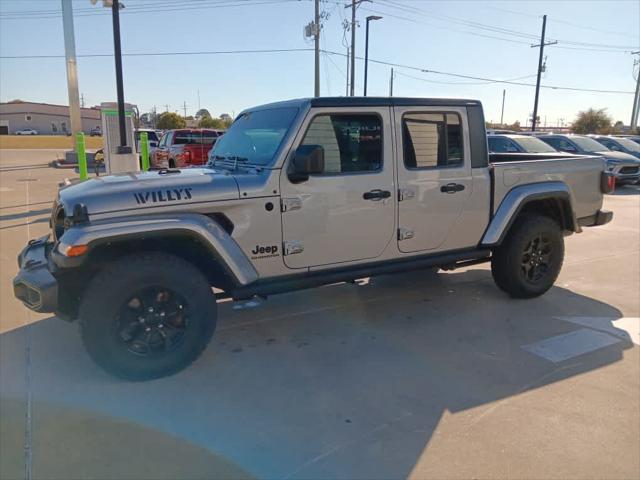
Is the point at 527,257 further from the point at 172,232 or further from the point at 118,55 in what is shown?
the point at 118,55

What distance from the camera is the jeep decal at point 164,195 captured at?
10.9 feet

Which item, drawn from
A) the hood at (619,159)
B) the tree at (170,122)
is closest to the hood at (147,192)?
the hood at (619,159)

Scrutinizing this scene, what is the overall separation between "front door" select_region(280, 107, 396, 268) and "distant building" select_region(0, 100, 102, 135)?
4165 inches

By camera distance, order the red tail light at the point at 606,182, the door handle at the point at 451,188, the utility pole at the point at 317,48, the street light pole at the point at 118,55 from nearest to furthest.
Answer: the door handle at the point at 451,188 → the red tail light at the point at 606,182 → the street light pole at the point at 118,55 → the utility pole at the point at 317,48

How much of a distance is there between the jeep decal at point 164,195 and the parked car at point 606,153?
13969 millimetres

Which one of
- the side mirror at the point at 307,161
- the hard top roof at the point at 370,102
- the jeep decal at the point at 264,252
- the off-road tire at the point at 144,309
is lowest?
the off-road tire at the point at 144,309

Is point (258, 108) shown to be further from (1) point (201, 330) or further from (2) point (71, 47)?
(2) point (71, 47)

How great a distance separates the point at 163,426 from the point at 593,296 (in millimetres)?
4595

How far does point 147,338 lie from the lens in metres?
3.46

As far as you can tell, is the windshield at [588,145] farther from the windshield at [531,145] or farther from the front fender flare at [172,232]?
the front fender flare at [172,232]

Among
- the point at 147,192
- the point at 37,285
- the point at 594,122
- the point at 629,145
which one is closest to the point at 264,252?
the point at 147,192

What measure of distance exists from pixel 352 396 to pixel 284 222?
1.34 metres

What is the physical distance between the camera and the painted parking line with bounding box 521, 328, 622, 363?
392cm

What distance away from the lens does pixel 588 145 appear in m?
16.4
